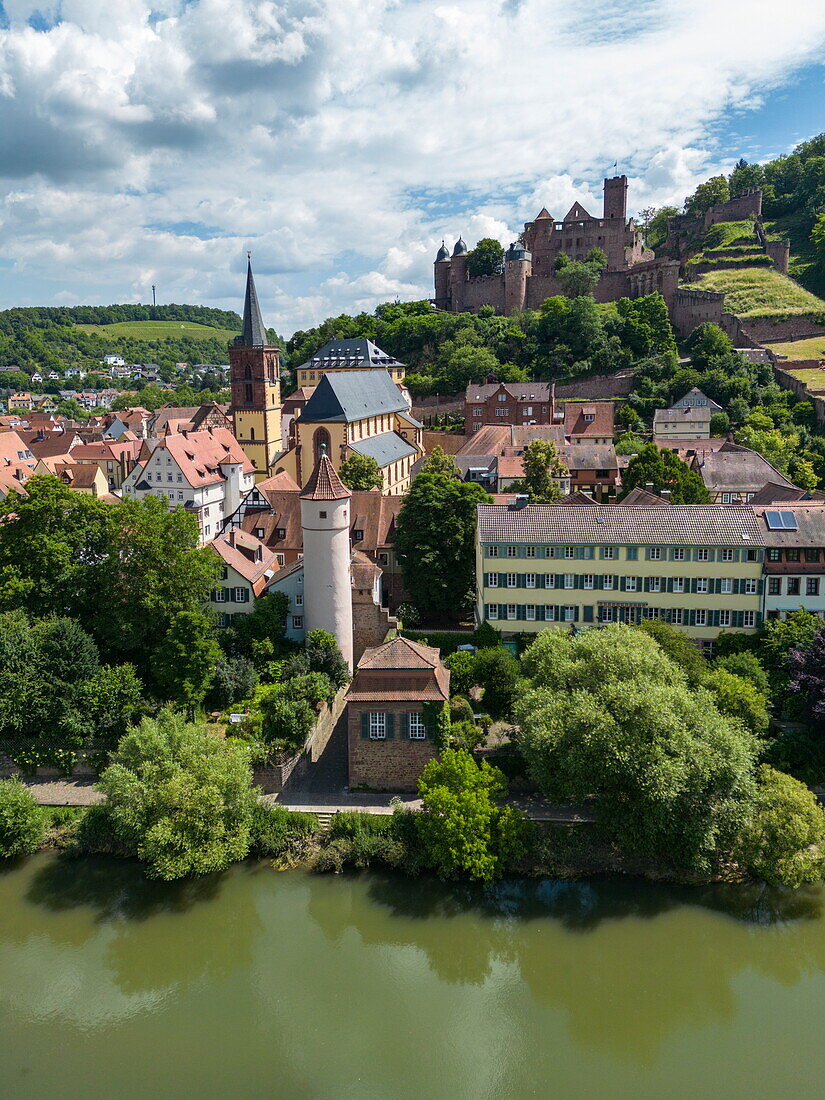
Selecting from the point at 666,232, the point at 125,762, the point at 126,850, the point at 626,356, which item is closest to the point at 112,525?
the point at 125,762

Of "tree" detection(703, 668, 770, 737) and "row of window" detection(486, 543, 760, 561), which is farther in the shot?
"row of window" detection(486, 543, 760, 561)

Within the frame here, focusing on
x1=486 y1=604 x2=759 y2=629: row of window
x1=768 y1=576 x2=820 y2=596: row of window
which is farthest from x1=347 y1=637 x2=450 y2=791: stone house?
x1=768 y1=576 x2=820 y2=596: row of window

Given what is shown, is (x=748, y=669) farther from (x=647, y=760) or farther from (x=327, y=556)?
(x=327, y=556)

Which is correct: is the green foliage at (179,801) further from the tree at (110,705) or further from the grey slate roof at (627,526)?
the grey slate roof at (627,526)

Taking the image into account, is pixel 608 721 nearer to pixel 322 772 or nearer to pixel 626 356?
pixel 322 772

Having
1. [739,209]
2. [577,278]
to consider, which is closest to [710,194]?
[739,209]

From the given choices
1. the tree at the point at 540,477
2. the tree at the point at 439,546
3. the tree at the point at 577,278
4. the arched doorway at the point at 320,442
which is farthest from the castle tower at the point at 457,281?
the tree at the point at 439,546

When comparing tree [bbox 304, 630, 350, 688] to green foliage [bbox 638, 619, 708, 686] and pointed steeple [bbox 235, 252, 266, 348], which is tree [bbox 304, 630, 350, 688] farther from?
pointed steeple [bbox 235, 252, 266, 348]
